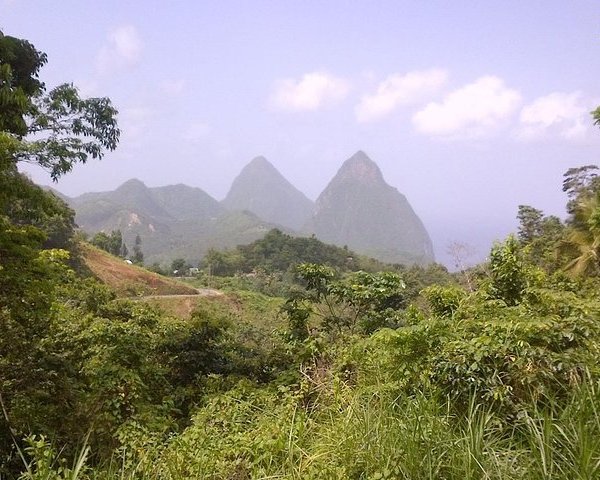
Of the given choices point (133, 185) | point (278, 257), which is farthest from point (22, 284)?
point (133, 185)

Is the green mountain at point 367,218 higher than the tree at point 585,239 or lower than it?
higher

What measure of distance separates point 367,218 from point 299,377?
17938cm

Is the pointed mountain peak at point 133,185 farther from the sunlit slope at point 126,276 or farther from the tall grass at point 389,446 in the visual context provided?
the tall grass at point 389,446

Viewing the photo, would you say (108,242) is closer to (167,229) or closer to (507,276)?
(507,276)

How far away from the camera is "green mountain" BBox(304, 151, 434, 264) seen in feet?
561

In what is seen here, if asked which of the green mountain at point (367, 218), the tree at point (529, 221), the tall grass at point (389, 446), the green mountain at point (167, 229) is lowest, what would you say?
the tall grass at point (389, 446)

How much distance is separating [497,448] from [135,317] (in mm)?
6099

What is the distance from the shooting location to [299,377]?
457cm

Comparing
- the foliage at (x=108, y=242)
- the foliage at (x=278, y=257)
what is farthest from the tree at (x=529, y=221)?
the foliage at (x=108, y=242)

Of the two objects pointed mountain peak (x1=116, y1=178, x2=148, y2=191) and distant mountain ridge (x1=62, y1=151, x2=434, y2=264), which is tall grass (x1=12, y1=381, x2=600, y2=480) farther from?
pointed mountain peak (x1=116, y1=178, x2=148, y2=191)

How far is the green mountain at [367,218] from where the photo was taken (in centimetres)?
17088

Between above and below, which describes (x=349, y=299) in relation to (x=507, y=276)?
below

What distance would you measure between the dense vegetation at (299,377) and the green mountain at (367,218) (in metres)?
157

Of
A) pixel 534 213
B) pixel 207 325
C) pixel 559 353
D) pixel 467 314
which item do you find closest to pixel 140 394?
pixel 207 325
